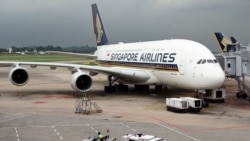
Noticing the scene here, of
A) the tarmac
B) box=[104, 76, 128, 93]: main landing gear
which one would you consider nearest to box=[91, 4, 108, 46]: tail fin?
box=[104, 76, 128, 93]: main landing gear

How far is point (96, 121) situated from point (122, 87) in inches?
514

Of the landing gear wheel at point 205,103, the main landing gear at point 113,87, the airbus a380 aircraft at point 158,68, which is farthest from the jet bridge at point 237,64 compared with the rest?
the main landing gear at point 113,87

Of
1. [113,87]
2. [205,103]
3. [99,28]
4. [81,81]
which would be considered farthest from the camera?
[99,28]

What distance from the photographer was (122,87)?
3056cm

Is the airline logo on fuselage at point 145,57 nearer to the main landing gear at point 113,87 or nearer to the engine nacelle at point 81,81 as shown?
the main landing gear at point 113,87

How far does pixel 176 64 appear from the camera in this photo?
22.3 metres

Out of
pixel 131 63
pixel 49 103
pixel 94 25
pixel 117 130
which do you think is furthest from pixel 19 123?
pixel 94 25

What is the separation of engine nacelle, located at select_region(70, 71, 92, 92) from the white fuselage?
3623 mm

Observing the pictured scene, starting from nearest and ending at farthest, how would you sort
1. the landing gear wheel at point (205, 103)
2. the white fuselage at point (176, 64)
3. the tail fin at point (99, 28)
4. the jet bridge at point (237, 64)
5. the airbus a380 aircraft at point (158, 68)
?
the white fuselage at point (176, 64), the airbus a380 aircraft at point (158, 68), the landing gear wheel at point (205, 103), the jet bridge at point (237, 64), the tail fin at point (99, 28)

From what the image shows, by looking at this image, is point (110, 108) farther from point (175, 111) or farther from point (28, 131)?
point (28, 131)

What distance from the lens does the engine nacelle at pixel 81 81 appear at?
82.7ft

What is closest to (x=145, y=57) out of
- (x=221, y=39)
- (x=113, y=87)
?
(x=113, y=87)

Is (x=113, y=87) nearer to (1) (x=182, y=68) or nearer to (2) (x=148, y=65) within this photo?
(2) (x=148, y=65)

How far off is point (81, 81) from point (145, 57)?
488 centimetres
